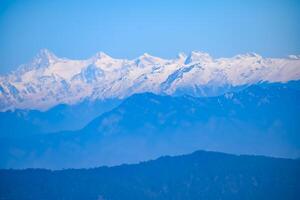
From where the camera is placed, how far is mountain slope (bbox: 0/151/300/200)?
17625cm

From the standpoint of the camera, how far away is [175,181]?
7293 inches

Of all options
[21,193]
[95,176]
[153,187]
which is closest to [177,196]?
[153,187]

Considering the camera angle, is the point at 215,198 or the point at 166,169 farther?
the point at 166,169

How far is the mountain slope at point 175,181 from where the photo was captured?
176 meters

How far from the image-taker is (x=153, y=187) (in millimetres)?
184375

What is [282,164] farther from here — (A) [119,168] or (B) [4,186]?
(B) [4,186]

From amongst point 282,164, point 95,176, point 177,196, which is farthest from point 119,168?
point 282,164

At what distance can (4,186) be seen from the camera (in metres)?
180

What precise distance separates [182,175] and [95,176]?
20.4 meters

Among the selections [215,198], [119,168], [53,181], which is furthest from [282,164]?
[53,181]

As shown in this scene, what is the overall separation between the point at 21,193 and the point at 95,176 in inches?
770

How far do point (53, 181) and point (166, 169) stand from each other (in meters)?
27.6

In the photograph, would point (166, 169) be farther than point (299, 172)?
Yes

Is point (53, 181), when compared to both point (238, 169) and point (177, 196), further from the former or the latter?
point (238, 169)
